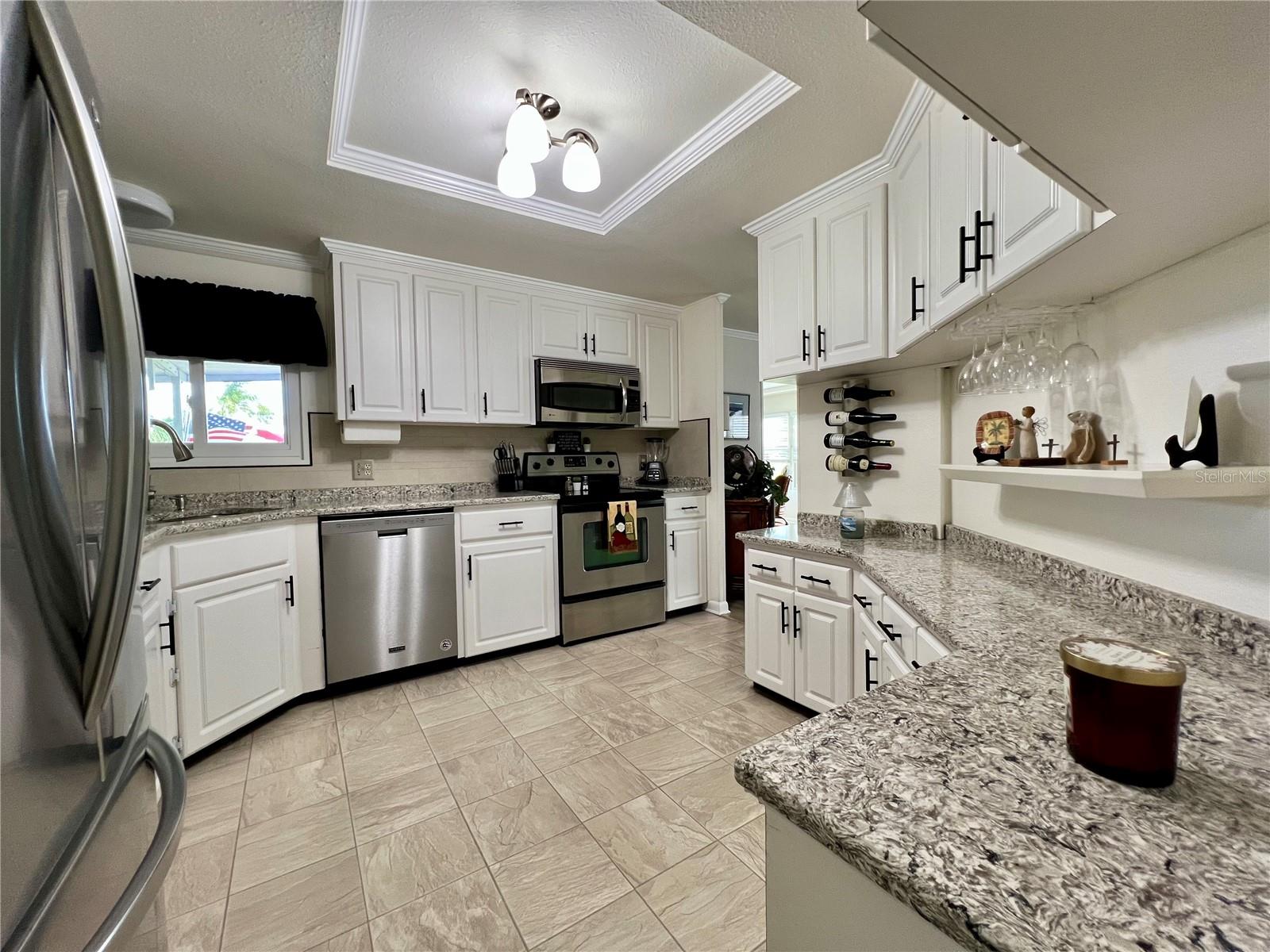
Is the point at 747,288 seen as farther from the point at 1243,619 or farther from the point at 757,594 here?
the point at 1243,619

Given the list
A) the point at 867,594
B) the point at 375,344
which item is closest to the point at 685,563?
the point at 867,594

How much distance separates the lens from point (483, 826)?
5.40 ft

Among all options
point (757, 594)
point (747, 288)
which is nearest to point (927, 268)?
point (757, 594)

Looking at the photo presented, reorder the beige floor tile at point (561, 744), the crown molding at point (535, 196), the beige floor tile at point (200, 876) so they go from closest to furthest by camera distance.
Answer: the beige floor tile at point (200, 876), the crown molding at point (535, 196), the beige floor tile at point (561, 744)

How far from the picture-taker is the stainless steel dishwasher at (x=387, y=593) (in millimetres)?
2551

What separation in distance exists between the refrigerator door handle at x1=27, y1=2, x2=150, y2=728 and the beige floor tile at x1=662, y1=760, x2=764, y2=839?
1.62 m

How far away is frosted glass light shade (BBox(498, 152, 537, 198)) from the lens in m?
1.82

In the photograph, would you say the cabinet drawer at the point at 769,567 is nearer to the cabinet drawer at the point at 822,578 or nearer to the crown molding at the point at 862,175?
the cabinet drawer at the point at 822,578

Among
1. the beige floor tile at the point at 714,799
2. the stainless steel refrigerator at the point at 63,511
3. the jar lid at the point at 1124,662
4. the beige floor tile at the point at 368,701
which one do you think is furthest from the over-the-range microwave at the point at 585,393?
the jar lid at the point at 1124,662

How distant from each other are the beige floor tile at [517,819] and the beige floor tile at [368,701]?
989 mm

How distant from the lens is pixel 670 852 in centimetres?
153

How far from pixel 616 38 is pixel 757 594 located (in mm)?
2170

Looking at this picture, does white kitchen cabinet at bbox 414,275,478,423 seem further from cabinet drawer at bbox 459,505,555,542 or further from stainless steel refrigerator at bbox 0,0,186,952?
stainless steel refrigerator at bbox 0,0,186,952

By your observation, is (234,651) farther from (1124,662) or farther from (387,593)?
(1124,662)
